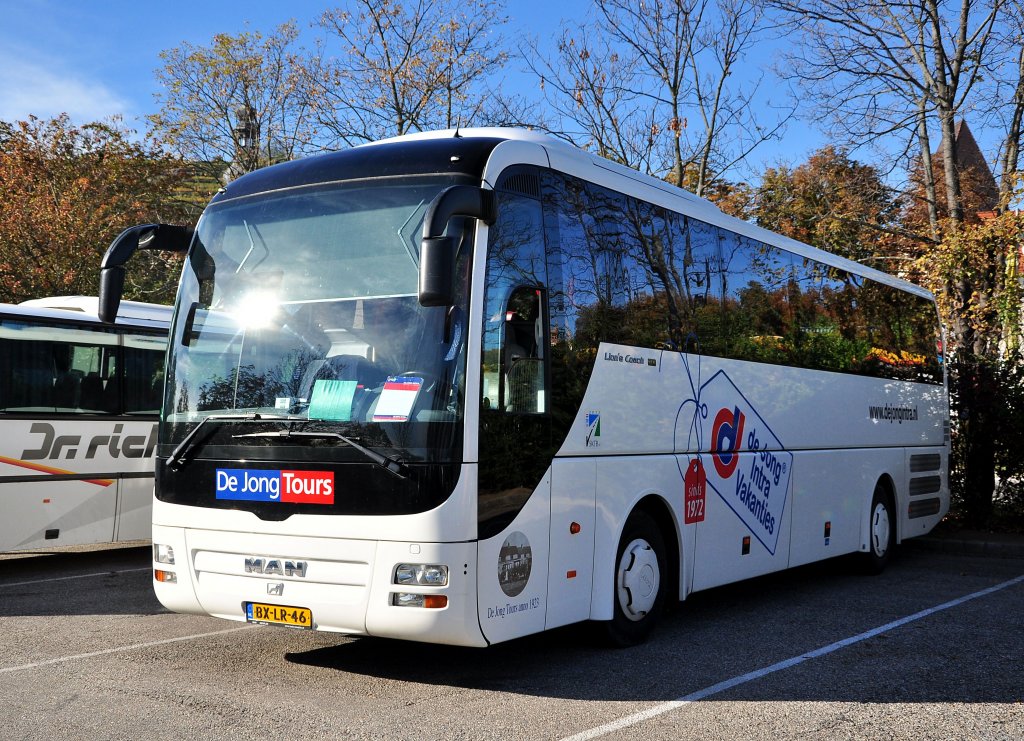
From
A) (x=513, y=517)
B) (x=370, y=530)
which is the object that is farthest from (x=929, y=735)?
(x=370, y=530)

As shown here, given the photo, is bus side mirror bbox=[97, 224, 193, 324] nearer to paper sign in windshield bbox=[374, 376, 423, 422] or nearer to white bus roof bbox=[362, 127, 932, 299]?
white bus roof bbox=[362, 127, 932, 299]

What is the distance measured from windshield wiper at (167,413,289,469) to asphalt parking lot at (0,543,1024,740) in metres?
1.34

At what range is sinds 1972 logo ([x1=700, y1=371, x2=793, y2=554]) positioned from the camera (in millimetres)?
8930

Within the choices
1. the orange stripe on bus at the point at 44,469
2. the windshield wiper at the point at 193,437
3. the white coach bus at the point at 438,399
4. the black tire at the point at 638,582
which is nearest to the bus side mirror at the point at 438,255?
the white coach bus at the point at 438,399

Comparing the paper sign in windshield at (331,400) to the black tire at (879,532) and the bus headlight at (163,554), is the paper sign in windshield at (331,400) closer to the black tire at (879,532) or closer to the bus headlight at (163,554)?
the bus headlight at (163,554)

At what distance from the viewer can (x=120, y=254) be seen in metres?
6.99

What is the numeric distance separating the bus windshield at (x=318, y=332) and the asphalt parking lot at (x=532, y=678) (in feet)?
4.70

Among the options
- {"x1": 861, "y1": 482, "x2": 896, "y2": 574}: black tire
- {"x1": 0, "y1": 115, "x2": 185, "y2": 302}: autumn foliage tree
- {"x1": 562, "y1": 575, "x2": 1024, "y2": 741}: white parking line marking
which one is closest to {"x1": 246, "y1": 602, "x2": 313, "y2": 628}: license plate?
{"x1": 562, "y1": 575, "x2": 1024, "y2": 741}: white parking line marking

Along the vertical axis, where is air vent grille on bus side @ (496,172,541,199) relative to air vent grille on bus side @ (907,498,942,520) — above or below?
above

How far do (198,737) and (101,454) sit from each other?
286 inches

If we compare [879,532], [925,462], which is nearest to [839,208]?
[925,462]

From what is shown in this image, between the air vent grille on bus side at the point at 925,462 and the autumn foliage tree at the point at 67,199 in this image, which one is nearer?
the air vent grille on bus side at the point at 925,462

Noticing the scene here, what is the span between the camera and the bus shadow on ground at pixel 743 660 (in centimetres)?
644

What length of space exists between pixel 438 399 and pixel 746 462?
14.1ft
